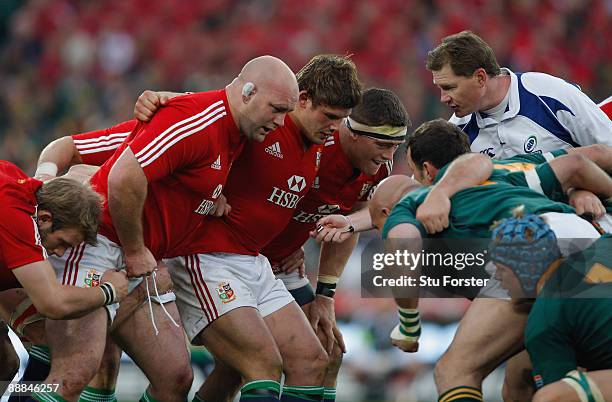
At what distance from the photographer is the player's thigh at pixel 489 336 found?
16.4 feet

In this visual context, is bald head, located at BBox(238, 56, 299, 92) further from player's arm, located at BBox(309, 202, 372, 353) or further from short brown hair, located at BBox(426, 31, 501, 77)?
player's arm, located at BBox(309, 202, 372, 353)

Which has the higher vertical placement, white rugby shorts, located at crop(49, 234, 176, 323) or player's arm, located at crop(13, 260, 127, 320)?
white rugby shorts, located at crop(49, 234, 176, 323)

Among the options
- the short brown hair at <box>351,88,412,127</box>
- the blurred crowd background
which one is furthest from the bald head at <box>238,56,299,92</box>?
the blurred crowd background

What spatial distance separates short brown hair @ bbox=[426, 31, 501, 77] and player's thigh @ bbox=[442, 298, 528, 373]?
186 cm

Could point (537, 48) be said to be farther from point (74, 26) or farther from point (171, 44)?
point (74, 26)

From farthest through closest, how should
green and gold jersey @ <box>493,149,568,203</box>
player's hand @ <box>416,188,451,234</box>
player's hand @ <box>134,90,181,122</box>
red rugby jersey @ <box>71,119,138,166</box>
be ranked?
red rugby jersey @ <box>71,119,138,166</box> → player's hand @ <box>134,90,181,122</box> → green and gold jersey @ <box>493,149,568,203</box> → player's hand @ <box>416,188,451,234</box>

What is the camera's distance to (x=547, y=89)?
6.41 meters

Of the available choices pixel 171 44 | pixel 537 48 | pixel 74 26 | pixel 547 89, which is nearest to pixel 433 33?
pixel 537 48

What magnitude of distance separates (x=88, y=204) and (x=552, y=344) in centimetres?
238

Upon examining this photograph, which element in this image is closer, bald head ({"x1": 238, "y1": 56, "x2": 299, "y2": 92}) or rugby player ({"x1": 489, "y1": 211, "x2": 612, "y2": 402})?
rugby player ({"x1": 489, "y1": 211, "x2": 612, "y2": 402})

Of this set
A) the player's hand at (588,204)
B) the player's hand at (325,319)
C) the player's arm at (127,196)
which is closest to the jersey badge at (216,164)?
the player's arm at (127,196)

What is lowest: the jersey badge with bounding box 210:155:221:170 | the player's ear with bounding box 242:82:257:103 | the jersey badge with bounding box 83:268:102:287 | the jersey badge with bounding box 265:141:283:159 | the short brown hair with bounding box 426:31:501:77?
the jersey badge with bounding box 83:268:102:287

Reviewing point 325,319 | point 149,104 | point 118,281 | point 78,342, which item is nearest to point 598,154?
point 325,319

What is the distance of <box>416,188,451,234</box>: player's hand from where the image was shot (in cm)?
517
